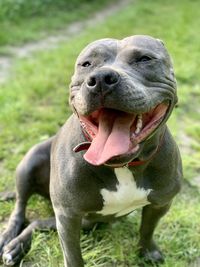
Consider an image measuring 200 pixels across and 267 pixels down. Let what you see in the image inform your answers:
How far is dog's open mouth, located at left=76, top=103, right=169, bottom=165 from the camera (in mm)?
2250

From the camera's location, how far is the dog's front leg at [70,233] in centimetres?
266

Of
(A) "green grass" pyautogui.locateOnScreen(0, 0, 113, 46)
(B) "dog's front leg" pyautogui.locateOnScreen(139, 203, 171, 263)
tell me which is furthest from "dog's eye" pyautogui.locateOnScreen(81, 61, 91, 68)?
(A) "green grass" pyautogui.locateOnScreen(0, 0, 113, 46)

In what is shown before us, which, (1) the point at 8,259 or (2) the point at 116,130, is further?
(1) the point at 8,259

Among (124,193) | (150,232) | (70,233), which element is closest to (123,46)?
(124,193)

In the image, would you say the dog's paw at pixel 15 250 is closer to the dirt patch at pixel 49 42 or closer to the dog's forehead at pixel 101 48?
the dog's forehead at pixel 101 48

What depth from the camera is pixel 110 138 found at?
2.29 m

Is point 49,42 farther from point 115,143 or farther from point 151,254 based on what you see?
point 115,143

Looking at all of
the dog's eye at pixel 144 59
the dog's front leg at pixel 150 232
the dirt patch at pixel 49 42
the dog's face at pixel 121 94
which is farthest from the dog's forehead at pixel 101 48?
the dirt patch at pixel 49 42

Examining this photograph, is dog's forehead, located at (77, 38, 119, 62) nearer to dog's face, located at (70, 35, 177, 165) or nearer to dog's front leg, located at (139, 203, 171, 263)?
dog's face, located at (70, 35, 177, 165)

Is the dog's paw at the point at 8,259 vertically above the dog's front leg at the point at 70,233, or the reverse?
the dog's front leg at the point at 70,233

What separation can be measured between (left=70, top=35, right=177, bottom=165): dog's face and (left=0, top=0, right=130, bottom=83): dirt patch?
3.32m

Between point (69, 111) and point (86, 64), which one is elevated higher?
point (86, 64)

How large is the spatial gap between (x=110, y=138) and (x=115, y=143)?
5 cm

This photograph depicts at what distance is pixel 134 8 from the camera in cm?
962
